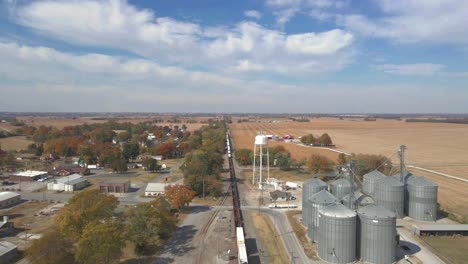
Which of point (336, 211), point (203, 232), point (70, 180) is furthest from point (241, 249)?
point (70, 180)

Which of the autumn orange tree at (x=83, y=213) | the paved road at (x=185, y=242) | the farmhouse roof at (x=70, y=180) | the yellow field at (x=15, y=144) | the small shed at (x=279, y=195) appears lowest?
the paved road at (x=185, y=242)

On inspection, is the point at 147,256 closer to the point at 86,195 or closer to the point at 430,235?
the point at 86,195

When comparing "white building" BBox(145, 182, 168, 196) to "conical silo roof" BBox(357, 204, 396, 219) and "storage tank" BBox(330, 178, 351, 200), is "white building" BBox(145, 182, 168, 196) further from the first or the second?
"conical silo roof" BBox(357, 204, 396, 219)

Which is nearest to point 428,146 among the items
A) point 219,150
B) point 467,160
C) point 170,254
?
point 467,160

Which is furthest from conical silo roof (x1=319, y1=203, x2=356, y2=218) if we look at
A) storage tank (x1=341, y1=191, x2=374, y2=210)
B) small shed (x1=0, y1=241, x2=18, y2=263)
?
small shed (x1=0, y1=241, x2=18, y2=263)

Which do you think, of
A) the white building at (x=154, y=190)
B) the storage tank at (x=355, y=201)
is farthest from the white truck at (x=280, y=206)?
the white building at (x=154, y=190)

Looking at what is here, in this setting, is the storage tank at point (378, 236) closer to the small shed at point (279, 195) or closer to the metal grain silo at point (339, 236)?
the metal grain silo at point (339, 236)
